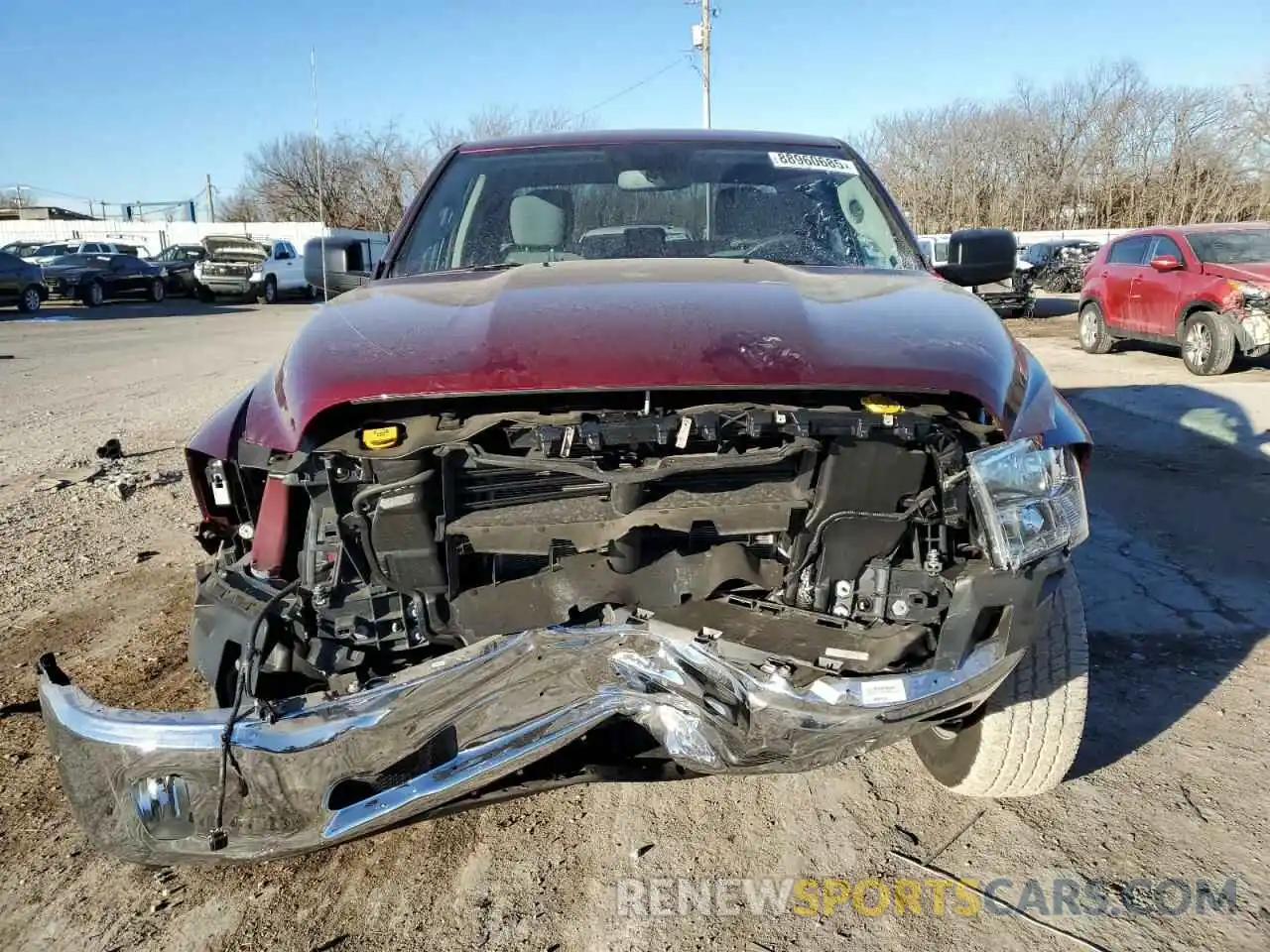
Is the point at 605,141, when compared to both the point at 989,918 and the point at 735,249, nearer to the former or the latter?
the point at 735,249

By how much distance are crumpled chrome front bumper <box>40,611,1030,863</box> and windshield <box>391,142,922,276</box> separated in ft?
5.05

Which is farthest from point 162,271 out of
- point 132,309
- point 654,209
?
point 654,209

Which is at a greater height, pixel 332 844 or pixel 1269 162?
pixel 1269 162

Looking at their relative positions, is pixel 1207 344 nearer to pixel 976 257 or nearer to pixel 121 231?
pixel 976 257

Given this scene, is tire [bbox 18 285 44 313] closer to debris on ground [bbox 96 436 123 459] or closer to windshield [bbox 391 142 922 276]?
debris on ground [bbox 96 436 123 459]

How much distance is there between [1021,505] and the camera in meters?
1.90

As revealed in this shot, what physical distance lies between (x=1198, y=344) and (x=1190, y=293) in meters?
0.64

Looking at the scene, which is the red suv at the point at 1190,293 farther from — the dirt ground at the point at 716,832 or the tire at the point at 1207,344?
the dirt ground at the point at 716,832

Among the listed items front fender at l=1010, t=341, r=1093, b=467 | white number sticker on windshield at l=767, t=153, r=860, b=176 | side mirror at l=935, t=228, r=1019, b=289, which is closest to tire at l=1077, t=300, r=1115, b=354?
side mirror at l=935, t=228, r=1019, b=289

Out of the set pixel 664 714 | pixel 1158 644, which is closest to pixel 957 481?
pixel 664 714

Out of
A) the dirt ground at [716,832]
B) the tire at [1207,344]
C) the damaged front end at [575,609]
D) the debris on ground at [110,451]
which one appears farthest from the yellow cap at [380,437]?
the tire at [1207,344]

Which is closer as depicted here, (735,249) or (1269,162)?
(735,249)

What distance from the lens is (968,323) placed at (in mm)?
2227

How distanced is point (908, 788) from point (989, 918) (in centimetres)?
54
